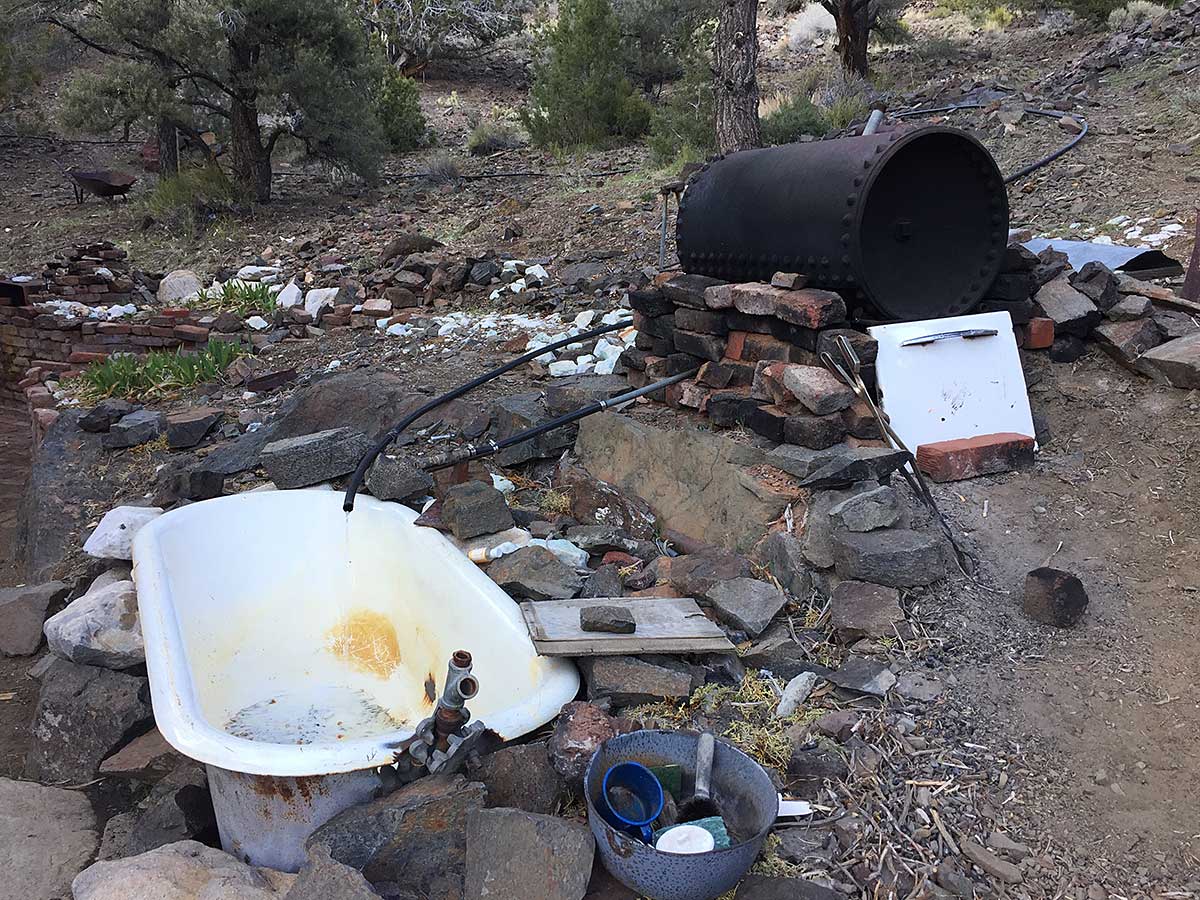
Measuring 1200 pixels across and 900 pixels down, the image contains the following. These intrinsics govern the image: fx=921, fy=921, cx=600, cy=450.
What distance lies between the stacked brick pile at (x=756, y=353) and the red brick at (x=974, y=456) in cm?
23

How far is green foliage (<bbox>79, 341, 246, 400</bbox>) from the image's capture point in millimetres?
6090

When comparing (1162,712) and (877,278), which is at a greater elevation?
(877,278)

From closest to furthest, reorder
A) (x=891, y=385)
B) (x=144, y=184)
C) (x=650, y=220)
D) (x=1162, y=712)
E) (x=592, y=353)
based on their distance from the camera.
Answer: (x=1162, y=712), (x=891, y=385), (x=592, y=353), (x=650, y=220), (x=144, y=184)

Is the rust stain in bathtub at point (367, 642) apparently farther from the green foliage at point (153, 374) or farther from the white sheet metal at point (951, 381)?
the green foliage at point (153, 374)

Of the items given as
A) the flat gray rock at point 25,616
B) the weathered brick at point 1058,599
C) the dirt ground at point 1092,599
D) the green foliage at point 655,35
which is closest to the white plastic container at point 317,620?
the dirt ground at point 1092,599

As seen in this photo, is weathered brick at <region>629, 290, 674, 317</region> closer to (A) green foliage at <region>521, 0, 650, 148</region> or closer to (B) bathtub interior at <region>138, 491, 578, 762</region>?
(B) bathtub interior at <region>138, 491, 578, 762</region>

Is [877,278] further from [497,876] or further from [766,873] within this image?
[497,876]

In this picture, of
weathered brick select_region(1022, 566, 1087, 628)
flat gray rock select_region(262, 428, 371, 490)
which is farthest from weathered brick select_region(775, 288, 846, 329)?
flat gray rock select_region(262, 428, 371, 490)

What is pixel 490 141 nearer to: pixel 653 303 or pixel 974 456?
pixel 653 303

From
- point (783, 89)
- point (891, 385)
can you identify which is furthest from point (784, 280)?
point (783, 89)

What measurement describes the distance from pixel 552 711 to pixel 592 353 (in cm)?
322

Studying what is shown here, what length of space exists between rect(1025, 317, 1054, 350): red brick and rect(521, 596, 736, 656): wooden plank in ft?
6.36

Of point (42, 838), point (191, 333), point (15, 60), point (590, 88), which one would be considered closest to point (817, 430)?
point (42, 838)

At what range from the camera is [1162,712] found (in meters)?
2.30
